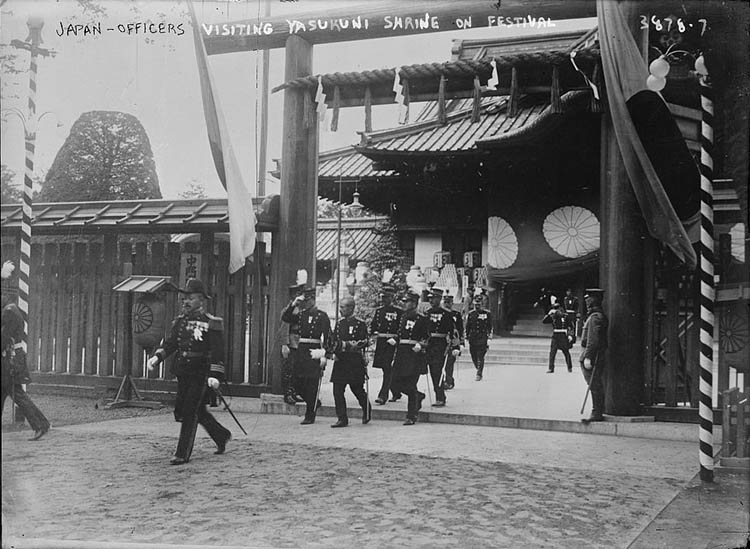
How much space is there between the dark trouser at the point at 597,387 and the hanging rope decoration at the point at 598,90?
2.98 m

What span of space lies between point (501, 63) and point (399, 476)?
4933 millimetres

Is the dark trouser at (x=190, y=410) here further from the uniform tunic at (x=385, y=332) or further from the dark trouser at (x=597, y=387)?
the dark trouser at (x=597, y=387)

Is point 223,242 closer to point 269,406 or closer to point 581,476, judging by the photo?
point 269,406

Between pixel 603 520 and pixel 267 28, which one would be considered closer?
pixel 603 520

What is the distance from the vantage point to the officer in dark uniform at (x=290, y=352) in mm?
8805

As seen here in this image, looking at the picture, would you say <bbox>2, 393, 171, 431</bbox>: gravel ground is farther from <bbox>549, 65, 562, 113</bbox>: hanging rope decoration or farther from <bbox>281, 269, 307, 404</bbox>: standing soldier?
<bbox>549, 65, 562, 113</bbox>: hanging rope decoration

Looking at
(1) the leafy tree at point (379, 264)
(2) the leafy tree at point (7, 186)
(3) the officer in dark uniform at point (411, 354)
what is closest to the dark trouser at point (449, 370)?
(3) the officer in dark uniform at point (411, 354)

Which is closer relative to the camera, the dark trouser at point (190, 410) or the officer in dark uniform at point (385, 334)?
the dark trouser at point (190, 410)

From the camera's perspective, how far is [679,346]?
320 inches

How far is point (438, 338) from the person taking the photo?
34.1ft

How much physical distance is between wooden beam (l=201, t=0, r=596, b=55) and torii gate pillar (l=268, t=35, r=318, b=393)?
1.55ft

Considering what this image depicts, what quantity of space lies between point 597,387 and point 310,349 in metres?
3.41

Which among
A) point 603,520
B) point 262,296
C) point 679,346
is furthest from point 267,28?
point 603,520

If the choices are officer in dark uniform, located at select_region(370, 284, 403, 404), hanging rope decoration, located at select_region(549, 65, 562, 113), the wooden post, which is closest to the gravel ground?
officer in dark uniform, located at select_region(370, 284, 403, 404)
